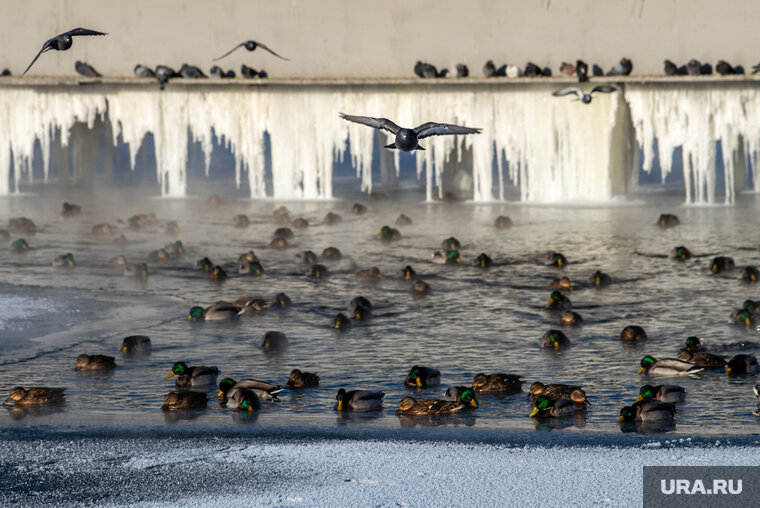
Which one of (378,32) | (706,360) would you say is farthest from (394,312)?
(378,32)

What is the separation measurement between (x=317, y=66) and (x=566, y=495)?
94.6 ft

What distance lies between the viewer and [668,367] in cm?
1650

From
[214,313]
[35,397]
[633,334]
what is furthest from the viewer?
[214,313]

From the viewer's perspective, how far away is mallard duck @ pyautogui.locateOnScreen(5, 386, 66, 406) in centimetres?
1540

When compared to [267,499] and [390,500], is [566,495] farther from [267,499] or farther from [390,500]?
[267,499]

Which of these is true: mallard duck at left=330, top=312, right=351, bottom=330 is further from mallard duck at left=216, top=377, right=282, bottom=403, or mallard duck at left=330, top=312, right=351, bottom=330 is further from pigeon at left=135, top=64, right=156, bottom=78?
pigeon at left=135, top=64, right=156, bottom=78

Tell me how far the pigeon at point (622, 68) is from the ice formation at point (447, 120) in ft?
2.17

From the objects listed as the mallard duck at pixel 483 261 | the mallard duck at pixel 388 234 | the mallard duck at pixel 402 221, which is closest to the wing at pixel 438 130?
the mallard duck at pixel 483 261

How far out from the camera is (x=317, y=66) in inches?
1523

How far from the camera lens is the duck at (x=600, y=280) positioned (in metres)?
24.0

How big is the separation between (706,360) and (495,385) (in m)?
3.43

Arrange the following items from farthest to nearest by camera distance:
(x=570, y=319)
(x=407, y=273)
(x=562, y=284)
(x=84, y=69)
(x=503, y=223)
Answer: (x=84, y=69) < (x=503, y=223) < (x=407, y=273) < (x=562, y=284) < (x=570, y=319)

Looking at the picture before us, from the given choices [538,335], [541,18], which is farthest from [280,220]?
[538,335]

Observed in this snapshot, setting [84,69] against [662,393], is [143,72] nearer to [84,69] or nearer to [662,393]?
[84,69]
